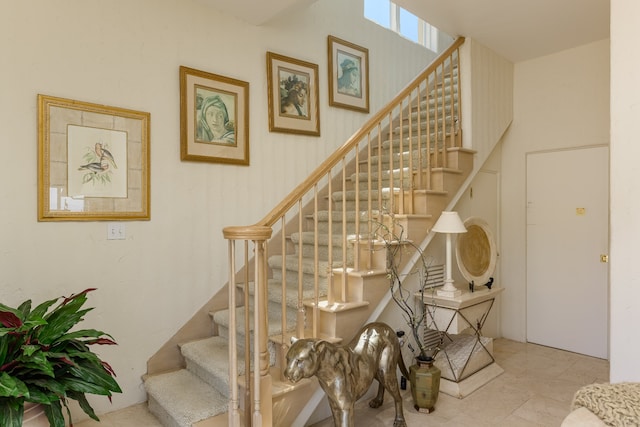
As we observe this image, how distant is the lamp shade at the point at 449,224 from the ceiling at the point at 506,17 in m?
1.59

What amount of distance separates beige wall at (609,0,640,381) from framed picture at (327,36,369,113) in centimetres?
218

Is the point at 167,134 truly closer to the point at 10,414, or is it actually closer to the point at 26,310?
the point at 26,310

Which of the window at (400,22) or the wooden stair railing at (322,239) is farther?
the window at (400,22)

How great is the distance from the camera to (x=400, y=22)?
187 inches

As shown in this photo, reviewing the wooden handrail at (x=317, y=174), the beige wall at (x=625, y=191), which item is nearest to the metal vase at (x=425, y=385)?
the beige wall at (x=625, y=191)

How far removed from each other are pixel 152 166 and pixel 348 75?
6.95 feet

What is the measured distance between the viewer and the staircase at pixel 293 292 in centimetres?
205

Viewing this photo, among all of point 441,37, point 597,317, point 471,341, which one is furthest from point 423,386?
point 441,37

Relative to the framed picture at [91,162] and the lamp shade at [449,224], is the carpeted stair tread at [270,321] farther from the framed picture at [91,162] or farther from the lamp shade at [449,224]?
the lamp shade at [449,224]

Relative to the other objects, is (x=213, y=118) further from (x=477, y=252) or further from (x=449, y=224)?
(x=477, y=252)

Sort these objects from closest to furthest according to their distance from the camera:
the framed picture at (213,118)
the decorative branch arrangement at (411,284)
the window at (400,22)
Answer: the decorative branch arrangement at (411,284), the framed picture at (213,118), the window at (400,22)

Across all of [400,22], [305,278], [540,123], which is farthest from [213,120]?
[540,123]

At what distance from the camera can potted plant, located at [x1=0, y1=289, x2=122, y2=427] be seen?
1.59 m

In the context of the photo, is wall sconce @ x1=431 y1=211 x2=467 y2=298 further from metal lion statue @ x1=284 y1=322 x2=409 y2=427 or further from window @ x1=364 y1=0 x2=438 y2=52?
window @ x1=364 y1=0 x2=438 y2=52
